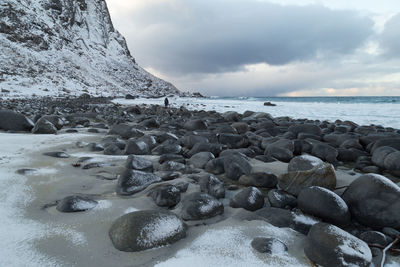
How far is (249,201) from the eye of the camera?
5.64 ft

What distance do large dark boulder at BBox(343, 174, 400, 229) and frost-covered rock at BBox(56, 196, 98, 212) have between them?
1758mm

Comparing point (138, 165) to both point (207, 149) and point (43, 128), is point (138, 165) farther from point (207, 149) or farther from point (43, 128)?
point (43, 128)

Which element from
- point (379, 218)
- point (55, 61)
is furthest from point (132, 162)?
point (55, 61)

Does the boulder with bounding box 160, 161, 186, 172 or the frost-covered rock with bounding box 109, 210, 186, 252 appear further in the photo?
the boulder with bounding box 160, 161, 186, 172

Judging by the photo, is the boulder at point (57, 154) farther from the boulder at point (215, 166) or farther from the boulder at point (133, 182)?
the boulder at point (215, 166)

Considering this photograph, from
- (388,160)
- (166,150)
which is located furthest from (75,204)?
(388,160)

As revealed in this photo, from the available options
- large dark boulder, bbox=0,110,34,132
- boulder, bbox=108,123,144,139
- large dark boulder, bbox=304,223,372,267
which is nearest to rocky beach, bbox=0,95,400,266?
large dark boulder, bbox=304,223,372,267

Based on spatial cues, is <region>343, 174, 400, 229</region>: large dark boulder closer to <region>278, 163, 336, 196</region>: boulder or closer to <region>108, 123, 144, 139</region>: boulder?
<region>278, 163, 336, 196</region>: boulder

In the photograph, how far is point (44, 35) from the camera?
35.8 m

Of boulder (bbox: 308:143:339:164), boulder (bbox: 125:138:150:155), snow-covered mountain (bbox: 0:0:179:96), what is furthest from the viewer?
snow-covered mountain (bbox: 0:0:179:96)

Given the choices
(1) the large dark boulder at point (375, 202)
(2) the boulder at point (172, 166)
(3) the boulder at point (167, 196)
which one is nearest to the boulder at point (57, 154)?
(2) the boulder at point (172, 166)

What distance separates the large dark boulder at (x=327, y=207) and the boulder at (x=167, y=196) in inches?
34.9

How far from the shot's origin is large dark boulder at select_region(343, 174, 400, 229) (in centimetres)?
152

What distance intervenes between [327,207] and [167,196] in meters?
1.05
